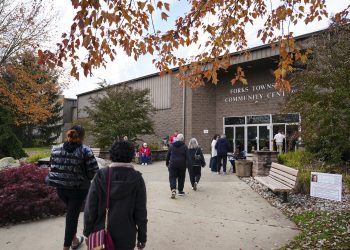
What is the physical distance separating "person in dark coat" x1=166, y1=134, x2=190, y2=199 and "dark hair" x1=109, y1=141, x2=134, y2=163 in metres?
5.69

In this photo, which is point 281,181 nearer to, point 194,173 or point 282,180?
point 282,180

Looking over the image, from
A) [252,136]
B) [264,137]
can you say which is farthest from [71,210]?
[252,136]

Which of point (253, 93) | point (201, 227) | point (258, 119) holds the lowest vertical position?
point (201, 227)

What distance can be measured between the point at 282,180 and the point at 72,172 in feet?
20.0

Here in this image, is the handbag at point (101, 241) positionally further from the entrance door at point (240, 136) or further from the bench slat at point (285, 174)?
the entrance door at point (240, 136)

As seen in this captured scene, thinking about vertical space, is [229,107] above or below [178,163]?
above

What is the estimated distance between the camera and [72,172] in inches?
188

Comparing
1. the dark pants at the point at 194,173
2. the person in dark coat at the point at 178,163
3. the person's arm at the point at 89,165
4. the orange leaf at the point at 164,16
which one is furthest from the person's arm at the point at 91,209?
the dark pants at the point at 194,173

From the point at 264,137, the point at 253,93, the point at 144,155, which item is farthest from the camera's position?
the point at 253,93

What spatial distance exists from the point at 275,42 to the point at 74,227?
5.11m

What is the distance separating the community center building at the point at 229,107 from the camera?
83.9 feet

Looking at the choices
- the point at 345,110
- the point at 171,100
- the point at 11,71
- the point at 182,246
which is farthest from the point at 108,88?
the point at 182,246

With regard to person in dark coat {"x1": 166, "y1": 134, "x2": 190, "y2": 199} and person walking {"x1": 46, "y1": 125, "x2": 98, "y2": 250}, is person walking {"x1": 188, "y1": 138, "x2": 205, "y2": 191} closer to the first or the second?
person in dark coat {"x1": 166, "y1": 134, "x2": 190, "y2": 199}

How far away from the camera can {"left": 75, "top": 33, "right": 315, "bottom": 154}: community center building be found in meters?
25.6
